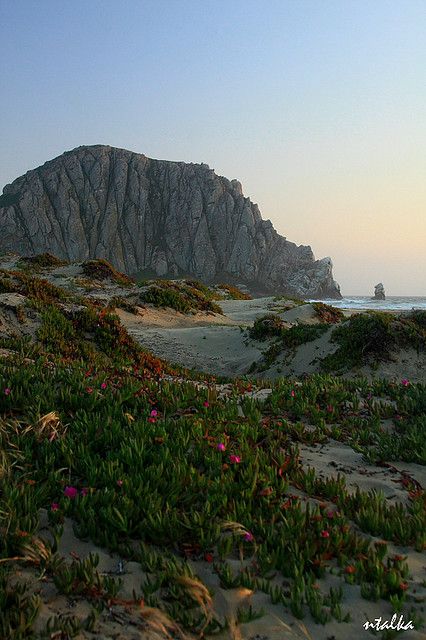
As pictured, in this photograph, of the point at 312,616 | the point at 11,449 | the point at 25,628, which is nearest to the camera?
the point at 25,628

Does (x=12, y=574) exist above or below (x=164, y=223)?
below

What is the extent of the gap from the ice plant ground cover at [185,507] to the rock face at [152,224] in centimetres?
10463

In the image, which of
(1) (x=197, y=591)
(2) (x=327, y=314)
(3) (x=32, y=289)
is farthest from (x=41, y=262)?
(1) (x=197, y=591)

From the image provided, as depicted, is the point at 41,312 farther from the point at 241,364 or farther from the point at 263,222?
the point at 263,222

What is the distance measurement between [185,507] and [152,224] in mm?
121550

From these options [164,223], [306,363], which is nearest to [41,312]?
[306,363]

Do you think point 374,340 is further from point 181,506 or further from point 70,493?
point 70,493

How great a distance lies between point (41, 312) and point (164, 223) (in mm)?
111881

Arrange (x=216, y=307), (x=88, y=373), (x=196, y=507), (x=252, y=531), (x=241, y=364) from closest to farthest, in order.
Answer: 1. (x=252, y=531)
2. (x=196, y=507)
3. (x=88, y=373)
4. (x=241, y=364)
5. (x=216, y=307)

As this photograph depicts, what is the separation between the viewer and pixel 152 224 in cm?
12112

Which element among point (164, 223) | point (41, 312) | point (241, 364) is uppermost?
point (164, 223)

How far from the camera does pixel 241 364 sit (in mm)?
17000

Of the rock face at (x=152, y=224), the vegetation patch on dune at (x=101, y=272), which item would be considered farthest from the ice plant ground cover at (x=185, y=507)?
the rock face at (x=152, y=224)

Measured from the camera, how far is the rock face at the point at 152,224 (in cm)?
11250
